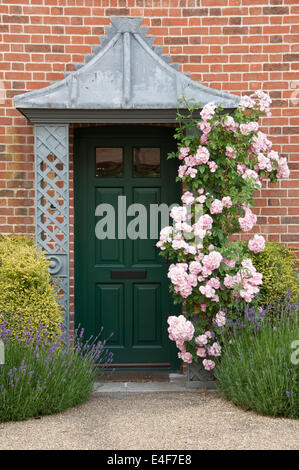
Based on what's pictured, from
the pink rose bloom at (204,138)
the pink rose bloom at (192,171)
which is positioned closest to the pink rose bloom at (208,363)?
the pink rose bloom at (192,171)

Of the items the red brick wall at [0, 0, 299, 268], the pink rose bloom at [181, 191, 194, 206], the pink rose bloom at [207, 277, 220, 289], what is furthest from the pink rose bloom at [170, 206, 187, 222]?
the red brick wall at [0, 0, 299, 268]

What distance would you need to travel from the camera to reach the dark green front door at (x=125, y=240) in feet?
20.0

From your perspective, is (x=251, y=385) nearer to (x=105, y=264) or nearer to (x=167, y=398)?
(x=167, y=398)

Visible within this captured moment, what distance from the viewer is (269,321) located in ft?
16.9

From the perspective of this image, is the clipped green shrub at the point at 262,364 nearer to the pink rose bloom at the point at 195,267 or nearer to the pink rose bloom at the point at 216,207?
the pink rose bloom at the point at 195,267

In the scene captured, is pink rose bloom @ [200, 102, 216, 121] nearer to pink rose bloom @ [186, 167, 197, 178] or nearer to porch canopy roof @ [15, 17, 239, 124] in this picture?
porch canopy roof @ [15, 17, 239, 124]

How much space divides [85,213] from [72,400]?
2.18 metres

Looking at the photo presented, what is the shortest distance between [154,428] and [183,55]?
3824 mm

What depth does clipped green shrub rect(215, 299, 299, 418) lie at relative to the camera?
4.25m

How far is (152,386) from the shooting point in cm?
559

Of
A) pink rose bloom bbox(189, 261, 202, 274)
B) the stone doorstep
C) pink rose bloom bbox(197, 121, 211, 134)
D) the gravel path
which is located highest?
pink rose bloom bbox(197, 121, 211, 134)

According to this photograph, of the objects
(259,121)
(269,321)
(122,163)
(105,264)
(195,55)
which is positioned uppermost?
(195,55)

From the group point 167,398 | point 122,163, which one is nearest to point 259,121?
point 122,163

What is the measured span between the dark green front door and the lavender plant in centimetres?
123
